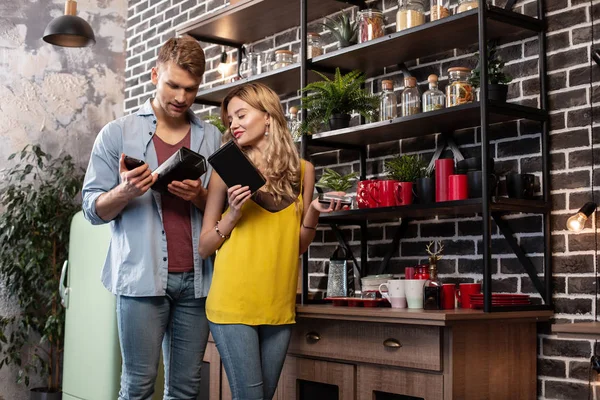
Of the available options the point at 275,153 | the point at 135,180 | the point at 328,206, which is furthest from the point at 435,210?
the point at 135,180

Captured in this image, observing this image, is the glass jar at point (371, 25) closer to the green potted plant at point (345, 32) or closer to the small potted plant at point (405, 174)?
the green potted plant at point (345, 32)

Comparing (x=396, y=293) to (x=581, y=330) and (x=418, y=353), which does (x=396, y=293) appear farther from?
(x=581, y=330)

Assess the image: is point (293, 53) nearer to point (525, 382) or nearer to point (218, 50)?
point (218, 50)

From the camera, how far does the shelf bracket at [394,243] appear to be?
3475 mm

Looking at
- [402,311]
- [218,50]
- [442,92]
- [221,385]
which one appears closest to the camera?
[402,311]

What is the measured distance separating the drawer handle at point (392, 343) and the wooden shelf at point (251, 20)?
1.74 meters

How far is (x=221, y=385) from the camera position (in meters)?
3.44

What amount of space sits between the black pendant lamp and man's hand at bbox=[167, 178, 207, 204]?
268cm

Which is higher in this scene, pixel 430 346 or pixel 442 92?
pixel 442 92

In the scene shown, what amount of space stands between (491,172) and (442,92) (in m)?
0.54

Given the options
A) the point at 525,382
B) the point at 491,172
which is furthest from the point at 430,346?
the point at 491,172

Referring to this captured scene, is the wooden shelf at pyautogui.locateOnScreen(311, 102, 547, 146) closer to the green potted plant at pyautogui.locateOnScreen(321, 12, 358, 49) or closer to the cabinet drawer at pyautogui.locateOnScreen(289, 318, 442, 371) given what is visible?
the green potted plant at pyautogui.locateOnScreen(321, 12, 358, 49)

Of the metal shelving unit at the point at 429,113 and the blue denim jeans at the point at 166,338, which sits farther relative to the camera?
the metal shelving unit at the point at 429,113

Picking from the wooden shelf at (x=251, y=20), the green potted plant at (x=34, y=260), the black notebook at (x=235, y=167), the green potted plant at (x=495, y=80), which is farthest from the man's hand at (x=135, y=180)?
the green potted plant at (x=34, y=260)
